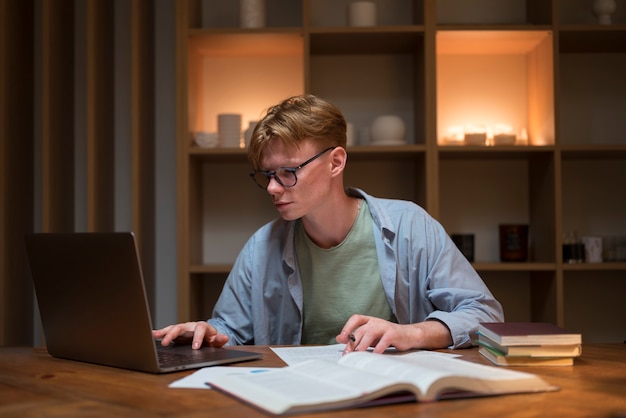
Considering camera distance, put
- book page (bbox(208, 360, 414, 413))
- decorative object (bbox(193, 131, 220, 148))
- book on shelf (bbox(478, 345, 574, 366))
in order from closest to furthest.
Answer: book page (bbox(208, 360, 414, 413)), book on shelf (bbox(478, 345, 574, 366)), decorative object (bbox(193, 131, 220, 148))

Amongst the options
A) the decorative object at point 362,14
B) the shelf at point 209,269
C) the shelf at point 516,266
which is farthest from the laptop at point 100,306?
the decorative object at point 362,14

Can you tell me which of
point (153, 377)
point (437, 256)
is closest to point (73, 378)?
point (153, 377)

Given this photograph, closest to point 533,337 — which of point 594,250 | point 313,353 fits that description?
point 313,353

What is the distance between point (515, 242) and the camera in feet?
10.3

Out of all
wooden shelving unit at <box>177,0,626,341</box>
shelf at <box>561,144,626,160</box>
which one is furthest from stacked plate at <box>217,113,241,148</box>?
shelf at <box>561,144,626,160</box>

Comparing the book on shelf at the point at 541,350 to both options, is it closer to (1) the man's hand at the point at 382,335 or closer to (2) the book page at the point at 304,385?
(1) the man's hand at the point at 382,335

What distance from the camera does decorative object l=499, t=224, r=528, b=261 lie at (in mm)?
3144

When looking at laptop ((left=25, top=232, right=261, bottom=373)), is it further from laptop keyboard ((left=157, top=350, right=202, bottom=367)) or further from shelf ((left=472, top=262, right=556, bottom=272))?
shelf ((left=472, top=262, right=556, bottom=272))

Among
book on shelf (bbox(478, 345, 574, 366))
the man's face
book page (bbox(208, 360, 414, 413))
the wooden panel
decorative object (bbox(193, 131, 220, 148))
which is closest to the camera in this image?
book page (bbox(208, 360, 414, 413))

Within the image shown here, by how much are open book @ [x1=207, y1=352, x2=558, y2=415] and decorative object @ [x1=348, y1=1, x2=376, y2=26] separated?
6.93ft

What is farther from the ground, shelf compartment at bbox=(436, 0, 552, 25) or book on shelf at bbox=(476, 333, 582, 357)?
shelf compartment at bbox=(436, 0, 552, 25)

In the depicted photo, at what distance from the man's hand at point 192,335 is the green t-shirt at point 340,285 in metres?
0.47

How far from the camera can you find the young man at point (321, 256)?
199 centimetres

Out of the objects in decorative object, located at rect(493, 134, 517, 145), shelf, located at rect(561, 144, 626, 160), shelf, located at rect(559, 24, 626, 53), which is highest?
shelf, located at rect(559, 24, 626, 53)
